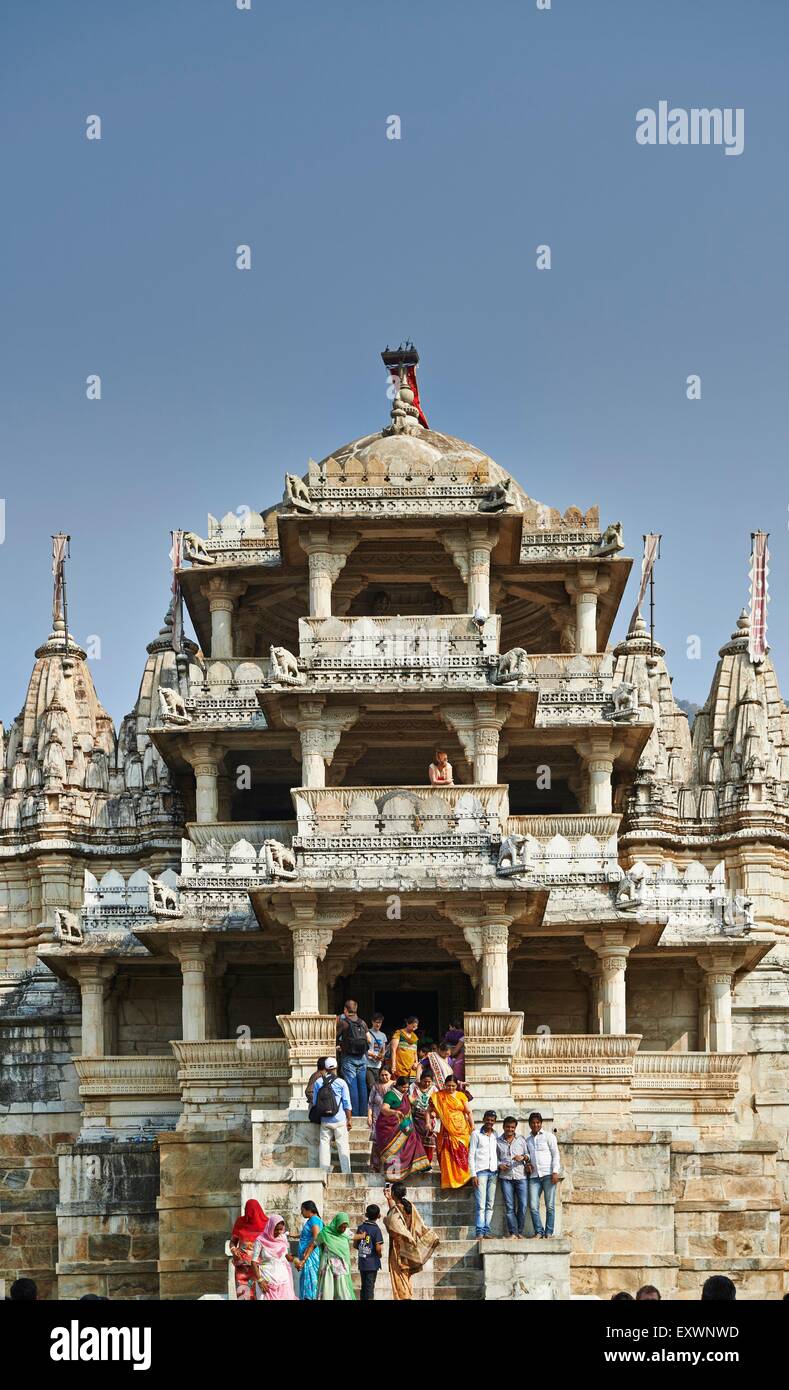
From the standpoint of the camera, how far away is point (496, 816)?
1596 inches

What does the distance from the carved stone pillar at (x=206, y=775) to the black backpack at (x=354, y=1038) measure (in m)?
9.21

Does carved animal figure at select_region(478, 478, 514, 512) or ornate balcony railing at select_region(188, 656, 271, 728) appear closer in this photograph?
carved animal figure at select_region(478, 478, 514, 512)

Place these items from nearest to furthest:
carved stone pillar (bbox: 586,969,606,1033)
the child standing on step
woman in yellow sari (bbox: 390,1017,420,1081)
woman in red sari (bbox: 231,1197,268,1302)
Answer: woman in red sari (bbox: 231,1197,268,1302)
the child standing on step
woman in yellow sari (bbox: 390,1017,420,1081)
carved stone pillar (bbox: 586,969,606,1033)

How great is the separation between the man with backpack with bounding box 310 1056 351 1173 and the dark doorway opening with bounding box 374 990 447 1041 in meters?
9.88

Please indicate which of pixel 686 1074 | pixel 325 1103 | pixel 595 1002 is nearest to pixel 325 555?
pixel 595 1002

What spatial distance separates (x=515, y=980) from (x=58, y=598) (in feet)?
56.7

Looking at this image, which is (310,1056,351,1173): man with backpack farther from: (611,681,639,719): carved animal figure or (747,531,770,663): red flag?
(747,531,770,663): red flag

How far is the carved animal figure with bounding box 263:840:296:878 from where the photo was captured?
39219 mm

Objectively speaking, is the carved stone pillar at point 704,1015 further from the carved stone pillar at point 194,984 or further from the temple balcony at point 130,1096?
the temple balcony at point 130,1096

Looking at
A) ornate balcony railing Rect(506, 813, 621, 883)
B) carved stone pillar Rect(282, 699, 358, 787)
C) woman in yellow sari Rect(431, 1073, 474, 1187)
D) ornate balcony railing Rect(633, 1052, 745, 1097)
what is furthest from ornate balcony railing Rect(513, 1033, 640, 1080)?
carved stone pillar Rect(282, 699, 358, 787)

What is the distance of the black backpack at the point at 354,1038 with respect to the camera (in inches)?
1438

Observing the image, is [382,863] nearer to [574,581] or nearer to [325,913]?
[325,913]

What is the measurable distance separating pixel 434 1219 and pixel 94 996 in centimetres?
1185
